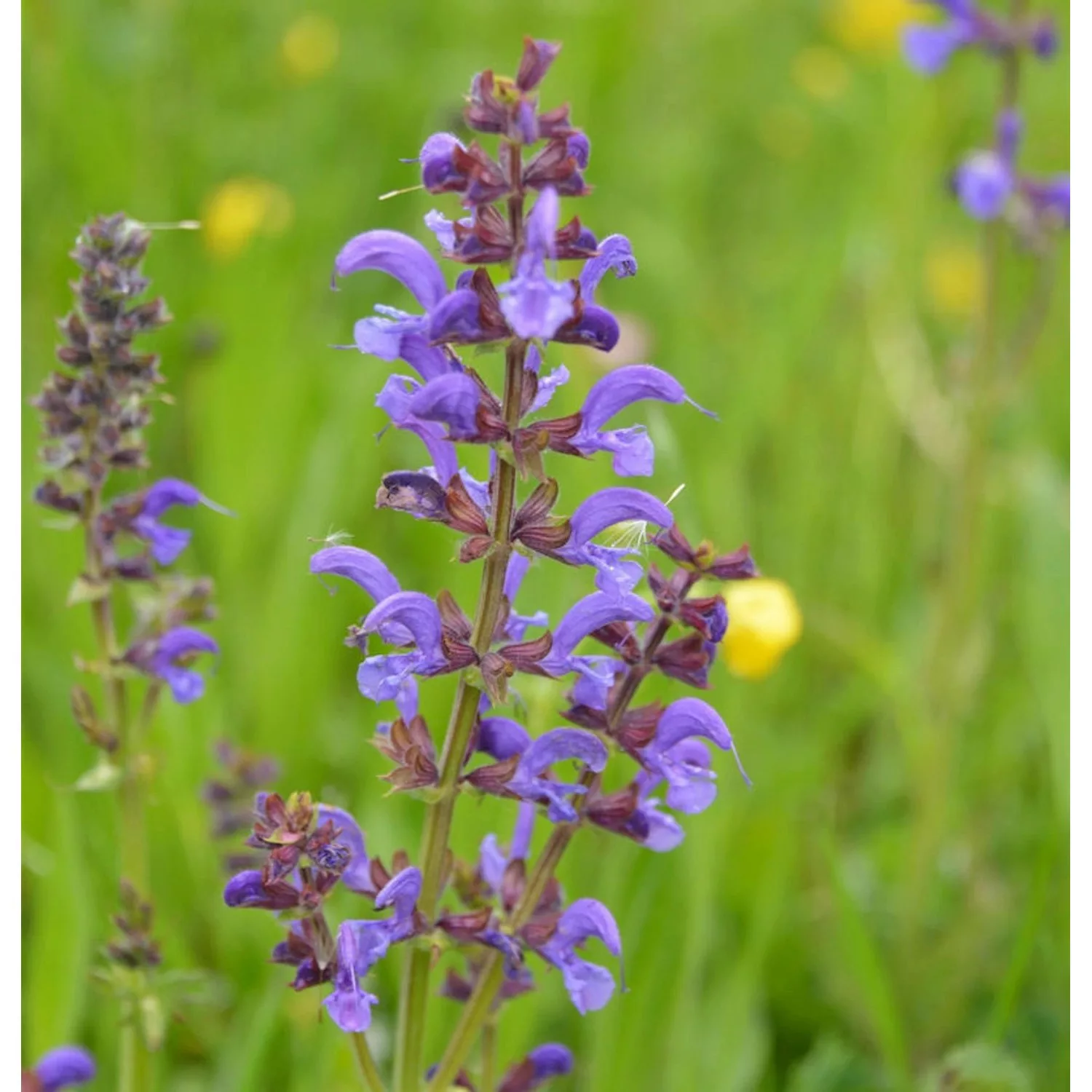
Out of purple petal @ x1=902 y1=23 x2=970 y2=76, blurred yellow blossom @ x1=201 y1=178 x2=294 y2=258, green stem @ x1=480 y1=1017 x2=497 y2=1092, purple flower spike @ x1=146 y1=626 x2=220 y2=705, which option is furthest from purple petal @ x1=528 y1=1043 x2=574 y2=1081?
blurred yellow blossom @ x1=201 y1=178 x2=294 y2=258

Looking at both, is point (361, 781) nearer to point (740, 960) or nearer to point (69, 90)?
point (740, 960)

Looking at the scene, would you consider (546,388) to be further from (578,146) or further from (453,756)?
(453,756)

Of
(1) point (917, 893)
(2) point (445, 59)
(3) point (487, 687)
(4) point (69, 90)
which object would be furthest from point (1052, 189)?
(2) point (445, 59)

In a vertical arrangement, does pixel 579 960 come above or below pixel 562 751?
below

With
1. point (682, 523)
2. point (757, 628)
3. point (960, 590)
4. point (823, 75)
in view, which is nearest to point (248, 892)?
point (682, 523)

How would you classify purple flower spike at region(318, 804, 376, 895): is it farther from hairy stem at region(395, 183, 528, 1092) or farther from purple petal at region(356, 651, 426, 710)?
purple petal at region(356, 651, 426, 710)

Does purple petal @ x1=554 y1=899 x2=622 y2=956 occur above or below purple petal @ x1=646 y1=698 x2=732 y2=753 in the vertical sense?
below
